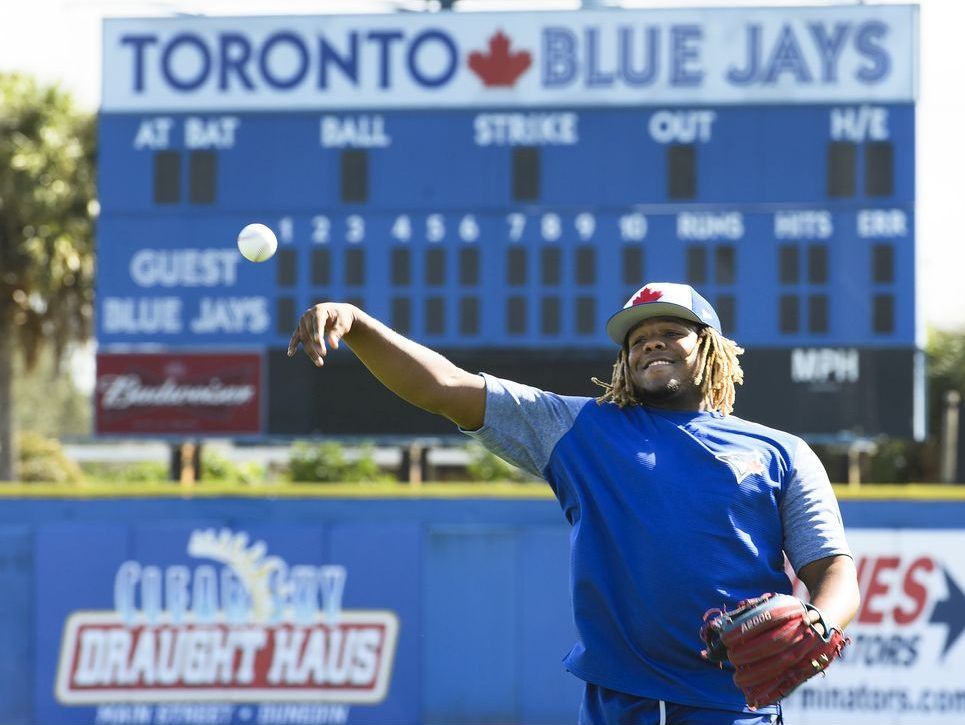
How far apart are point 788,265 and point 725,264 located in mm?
508

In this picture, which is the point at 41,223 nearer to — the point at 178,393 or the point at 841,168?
the point at 178,393

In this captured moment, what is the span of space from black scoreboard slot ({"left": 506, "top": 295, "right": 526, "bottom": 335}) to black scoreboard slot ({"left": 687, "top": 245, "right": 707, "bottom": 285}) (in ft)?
4.42

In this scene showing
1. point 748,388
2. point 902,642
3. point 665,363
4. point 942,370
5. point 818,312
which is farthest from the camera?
point 942,370

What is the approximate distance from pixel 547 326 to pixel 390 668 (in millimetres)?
3679

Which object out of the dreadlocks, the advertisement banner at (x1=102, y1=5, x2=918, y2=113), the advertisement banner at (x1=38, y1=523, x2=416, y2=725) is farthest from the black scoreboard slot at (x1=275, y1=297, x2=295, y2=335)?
the dreadlocks

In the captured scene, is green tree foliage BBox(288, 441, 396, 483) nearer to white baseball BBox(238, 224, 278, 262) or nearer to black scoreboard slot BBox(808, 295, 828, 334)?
black scoreboard slot BBox(808, 295, 828, 334)

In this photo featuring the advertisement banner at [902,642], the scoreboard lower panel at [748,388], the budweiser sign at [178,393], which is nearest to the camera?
the advertisement banner at [902,642]

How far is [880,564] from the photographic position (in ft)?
33.2

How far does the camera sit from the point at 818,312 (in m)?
12.9

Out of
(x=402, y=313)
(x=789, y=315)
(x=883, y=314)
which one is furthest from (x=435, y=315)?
(x=883, y=314)

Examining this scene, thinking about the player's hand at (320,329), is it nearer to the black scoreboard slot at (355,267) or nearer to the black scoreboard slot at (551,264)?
the black scoreboard slot at (551,264)

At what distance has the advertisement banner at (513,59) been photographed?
1291 cm

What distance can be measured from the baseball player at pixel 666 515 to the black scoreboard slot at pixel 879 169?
10034 mm

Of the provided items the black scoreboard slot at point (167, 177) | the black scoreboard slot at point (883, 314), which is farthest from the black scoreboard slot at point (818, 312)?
the black scoreboard slot at point (167, 177)
